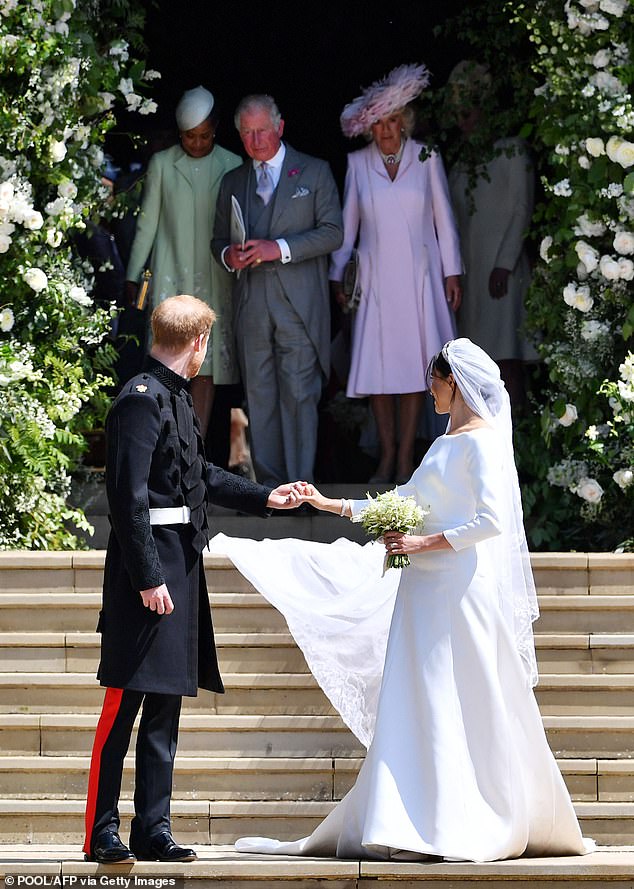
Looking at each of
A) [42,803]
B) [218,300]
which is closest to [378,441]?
[218,300]

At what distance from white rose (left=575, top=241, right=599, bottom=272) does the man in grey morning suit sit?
1463 millimetres

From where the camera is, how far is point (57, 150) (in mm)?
7484

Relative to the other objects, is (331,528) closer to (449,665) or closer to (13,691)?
(13,691)

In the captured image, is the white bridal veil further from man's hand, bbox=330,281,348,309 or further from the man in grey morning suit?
man's hand, bbox=330,281,348,309

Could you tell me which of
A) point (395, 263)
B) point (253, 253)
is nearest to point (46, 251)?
point (253, 253)

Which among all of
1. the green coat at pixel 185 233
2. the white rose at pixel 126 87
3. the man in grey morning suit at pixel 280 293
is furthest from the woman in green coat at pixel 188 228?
the white rose at pixel 126 87

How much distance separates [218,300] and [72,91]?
5.74 feet

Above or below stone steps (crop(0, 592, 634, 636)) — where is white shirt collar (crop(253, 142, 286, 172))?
above

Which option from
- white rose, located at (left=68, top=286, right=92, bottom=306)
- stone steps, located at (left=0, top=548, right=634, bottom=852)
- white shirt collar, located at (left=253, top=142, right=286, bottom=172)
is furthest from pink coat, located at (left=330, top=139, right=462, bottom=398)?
stone steps, located at (left=0, top=548, right=634, bottom=852)

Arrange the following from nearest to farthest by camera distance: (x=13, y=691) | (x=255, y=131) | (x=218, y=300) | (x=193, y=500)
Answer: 1. (x=193, y=500)
2. (x=13, y=691)
3. (x=255, y=131)
4. (x=218, y=300)

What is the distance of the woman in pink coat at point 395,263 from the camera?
867cm

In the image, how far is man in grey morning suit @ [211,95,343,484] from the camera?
8.48 m

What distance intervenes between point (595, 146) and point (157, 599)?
3916 mm

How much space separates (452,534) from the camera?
4.80 meters
